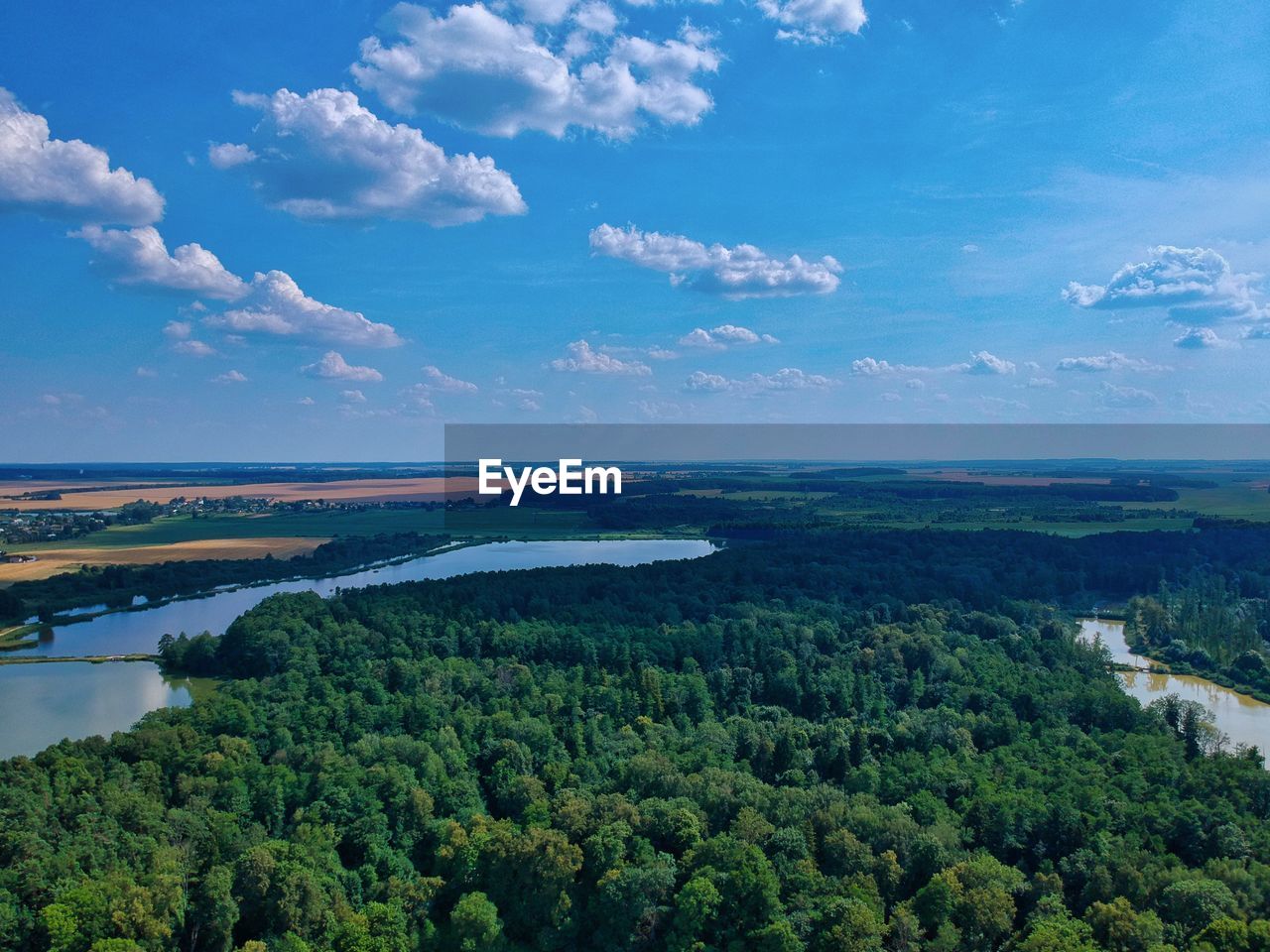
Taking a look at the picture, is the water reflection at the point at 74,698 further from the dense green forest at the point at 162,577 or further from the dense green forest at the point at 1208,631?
the dense green forest at the point at 1208,631

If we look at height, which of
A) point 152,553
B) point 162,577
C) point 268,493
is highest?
point 268,493

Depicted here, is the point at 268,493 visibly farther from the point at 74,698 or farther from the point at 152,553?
the point at 74,698

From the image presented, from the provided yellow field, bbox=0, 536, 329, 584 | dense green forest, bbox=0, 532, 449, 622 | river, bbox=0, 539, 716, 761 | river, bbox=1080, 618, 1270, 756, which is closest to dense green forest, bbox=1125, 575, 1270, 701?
river, bbox=1080, 618, 1270, 756

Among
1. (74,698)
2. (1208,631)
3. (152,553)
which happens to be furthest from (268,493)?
(1208,631)

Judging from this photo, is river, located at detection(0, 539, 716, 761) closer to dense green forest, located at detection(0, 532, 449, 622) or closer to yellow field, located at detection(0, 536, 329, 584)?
dense green forest, located at detection(0, 532, 449, 622)

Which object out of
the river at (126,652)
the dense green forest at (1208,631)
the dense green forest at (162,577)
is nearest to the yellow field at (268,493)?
the dense green forest at (162,577)

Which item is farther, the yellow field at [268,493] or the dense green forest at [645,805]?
the yellow field at [268,493]

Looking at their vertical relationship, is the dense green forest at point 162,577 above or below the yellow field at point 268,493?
below

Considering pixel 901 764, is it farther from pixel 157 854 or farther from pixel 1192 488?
pixel 1192 488

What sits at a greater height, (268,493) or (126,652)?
(268,493)
